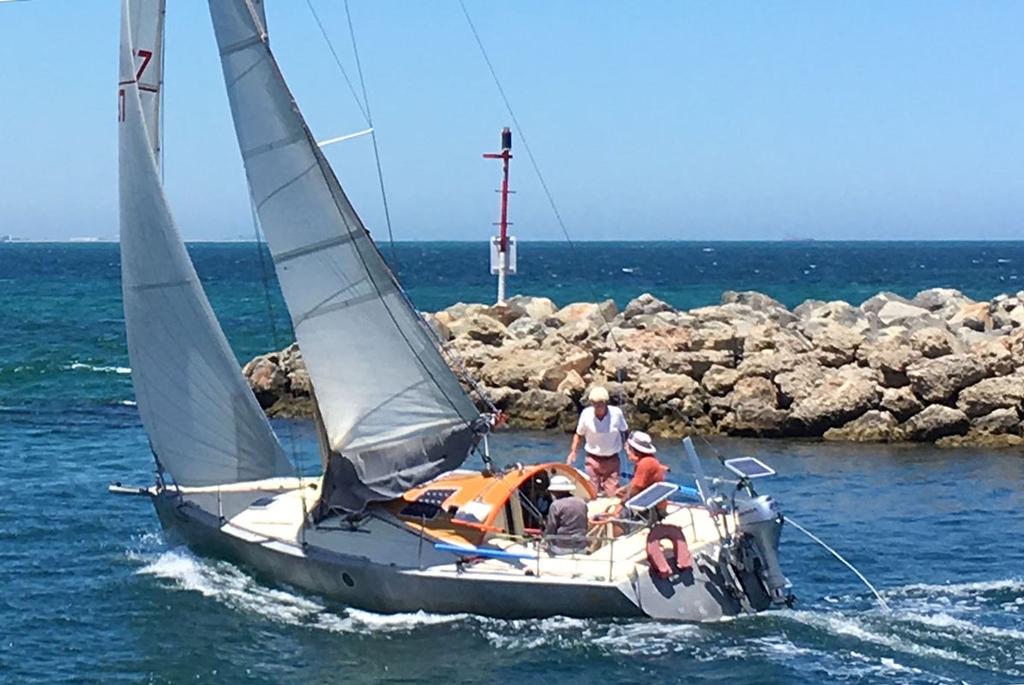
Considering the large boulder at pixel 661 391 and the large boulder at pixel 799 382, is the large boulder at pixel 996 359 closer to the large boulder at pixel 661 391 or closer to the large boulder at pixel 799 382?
the large boulder at pixel 799 382

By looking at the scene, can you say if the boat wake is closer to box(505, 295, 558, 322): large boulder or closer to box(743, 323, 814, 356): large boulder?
box(743, 323, 814, 356): large boulder

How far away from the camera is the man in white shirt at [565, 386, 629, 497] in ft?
60.9

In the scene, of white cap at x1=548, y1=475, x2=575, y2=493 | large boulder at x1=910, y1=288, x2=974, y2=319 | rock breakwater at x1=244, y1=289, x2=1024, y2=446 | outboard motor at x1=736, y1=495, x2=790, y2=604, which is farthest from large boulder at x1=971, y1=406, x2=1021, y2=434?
large boulder at x1=910, y1=288, x2=974, y2=319

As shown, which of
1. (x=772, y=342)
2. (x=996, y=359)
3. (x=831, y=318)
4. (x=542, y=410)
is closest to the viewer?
(x=996, y=359)

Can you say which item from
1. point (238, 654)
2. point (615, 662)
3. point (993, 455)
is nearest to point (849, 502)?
point (993, 455)

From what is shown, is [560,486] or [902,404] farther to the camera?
[902,404]

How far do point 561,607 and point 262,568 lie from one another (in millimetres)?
4213

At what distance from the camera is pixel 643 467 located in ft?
55.6

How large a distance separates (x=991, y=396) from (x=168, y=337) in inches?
688

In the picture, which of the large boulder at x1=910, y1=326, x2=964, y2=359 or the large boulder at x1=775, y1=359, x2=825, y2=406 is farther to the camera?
the large boulder at x1=910, y1=326, x2=964, y2=359

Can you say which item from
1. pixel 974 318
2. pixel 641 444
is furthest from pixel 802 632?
pixel 974 318

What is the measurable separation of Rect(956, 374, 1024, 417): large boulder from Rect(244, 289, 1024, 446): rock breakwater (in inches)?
0.8

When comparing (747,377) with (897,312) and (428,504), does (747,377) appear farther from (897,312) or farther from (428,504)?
(428,504)

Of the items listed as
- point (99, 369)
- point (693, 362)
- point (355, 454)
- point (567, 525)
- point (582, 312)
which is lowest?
point (99, 369)
